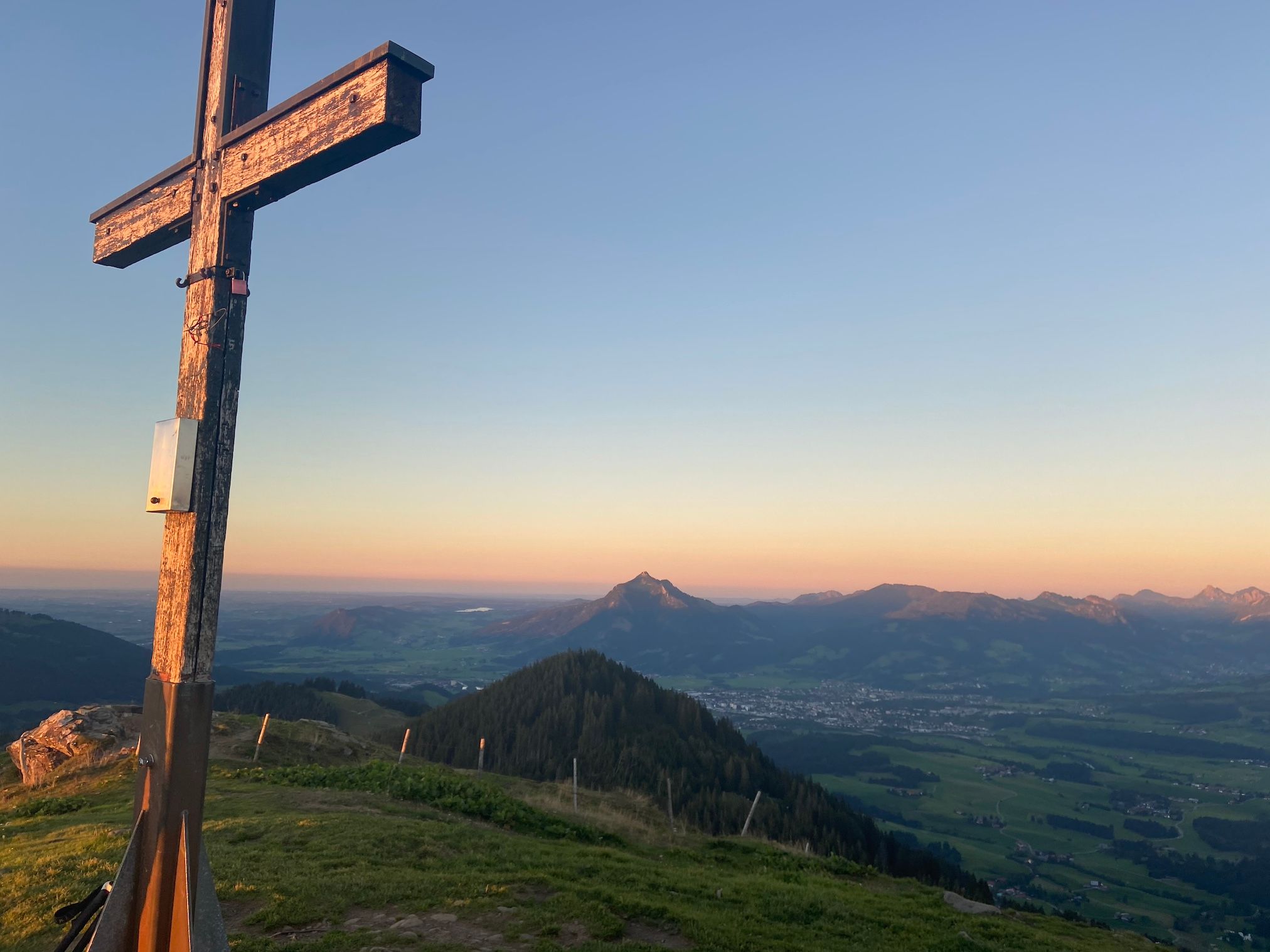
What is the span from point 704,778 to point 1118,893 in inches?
4259

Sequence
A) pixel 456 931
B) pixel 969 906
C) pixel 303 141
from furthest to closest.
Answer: pixel 969 906 → pixel 456 931 → pixel 303 141

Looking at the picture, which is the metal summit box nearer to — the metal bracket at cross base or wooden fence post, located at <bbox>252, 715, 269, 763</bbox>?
the metal bracket at cross base

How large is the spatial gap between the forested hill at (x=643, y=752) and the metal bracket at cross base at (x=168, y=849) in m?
66.1

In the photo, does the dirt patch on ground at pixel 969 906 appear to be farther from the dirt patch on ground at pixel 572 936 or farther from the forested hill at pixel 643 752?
the forested hill at pixel 643 752

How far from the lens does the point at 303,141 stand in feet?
20.3

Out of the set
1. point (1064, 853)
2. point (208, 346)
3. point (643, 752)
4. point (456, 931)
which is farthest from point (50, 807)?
point (1064, 853)

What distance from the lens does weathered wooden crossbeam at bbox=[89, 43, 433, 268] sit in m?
5.70

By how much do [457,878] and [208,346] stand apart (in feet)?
35.7

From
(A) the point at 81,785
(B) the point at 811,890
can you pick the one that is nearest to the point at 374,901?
(B) the point at 811,890

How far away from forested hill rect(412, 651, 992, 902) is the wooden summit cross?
217 ft

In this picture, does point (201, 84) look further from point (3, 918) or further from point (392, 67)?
point (3, 918)

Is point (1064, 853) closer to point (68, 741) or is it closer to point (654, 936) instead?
point (68, 741)

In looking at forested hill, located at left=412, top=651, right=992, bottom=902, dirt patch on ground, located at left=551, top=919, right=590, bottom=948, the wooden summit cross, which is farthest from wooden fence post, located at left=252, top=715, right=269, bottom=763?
forested hill, located at left=412, top=651, right=992, bottom=902

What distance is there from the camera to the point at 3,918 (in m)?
10.6
